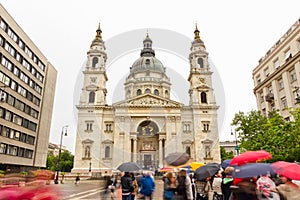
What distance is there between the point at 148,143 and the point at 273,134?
32.9 meters

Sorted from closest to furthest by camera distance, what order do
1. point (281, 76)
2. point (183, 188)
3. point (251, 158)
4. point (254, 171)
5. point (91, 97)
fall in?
point (254, 171)
point (183, 188)
point (251, 158)
point (281, 76)
point (91, 97)

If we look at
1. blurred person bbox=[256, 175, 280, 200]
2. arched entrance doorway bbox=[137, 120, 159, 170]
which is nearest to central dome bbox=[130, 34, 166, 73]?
arched entrance doorway bbox=[137, 120, 159, 170]

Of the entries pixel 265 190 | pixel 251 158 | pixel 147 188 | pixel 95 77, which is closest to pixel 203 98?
pixel 95 77

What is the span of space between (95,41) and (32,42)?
15545 mm

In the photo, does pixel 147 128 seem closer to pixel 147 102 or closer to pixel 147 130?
pixel 147 130

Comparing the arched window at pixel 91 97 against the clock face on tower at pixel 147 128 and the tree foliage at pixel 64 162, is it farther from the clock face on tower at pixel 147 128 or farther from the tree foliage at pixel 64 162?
the tree foliage at pixel 64 162

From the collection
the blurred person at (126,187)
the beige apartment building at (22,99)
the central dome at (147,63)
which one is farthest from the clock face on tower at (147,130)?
the blurred person at (126,187)

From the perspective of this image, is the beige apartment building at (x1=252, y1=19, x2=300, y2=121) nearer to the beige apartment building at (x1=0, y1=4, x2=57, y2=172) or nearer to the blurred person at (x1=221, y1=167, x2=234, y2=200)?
the blurred person at (x1=221, y1=167, x2=234, y2=200)

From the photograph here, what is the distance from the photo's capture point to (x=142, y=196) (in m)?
7.49

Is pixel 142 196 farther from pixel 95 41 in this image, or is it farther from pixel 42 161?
pixel 95 41

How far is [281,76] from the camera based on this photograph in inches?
1121

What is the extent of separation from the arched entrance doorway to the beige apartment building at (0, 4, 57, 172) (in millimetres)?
18743

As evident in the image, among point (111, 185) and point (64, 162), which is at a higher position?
point (64, 162)

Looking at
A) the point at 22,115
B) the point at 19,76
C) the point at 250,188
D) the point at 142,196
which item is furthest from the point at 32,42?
the point at 250,188
